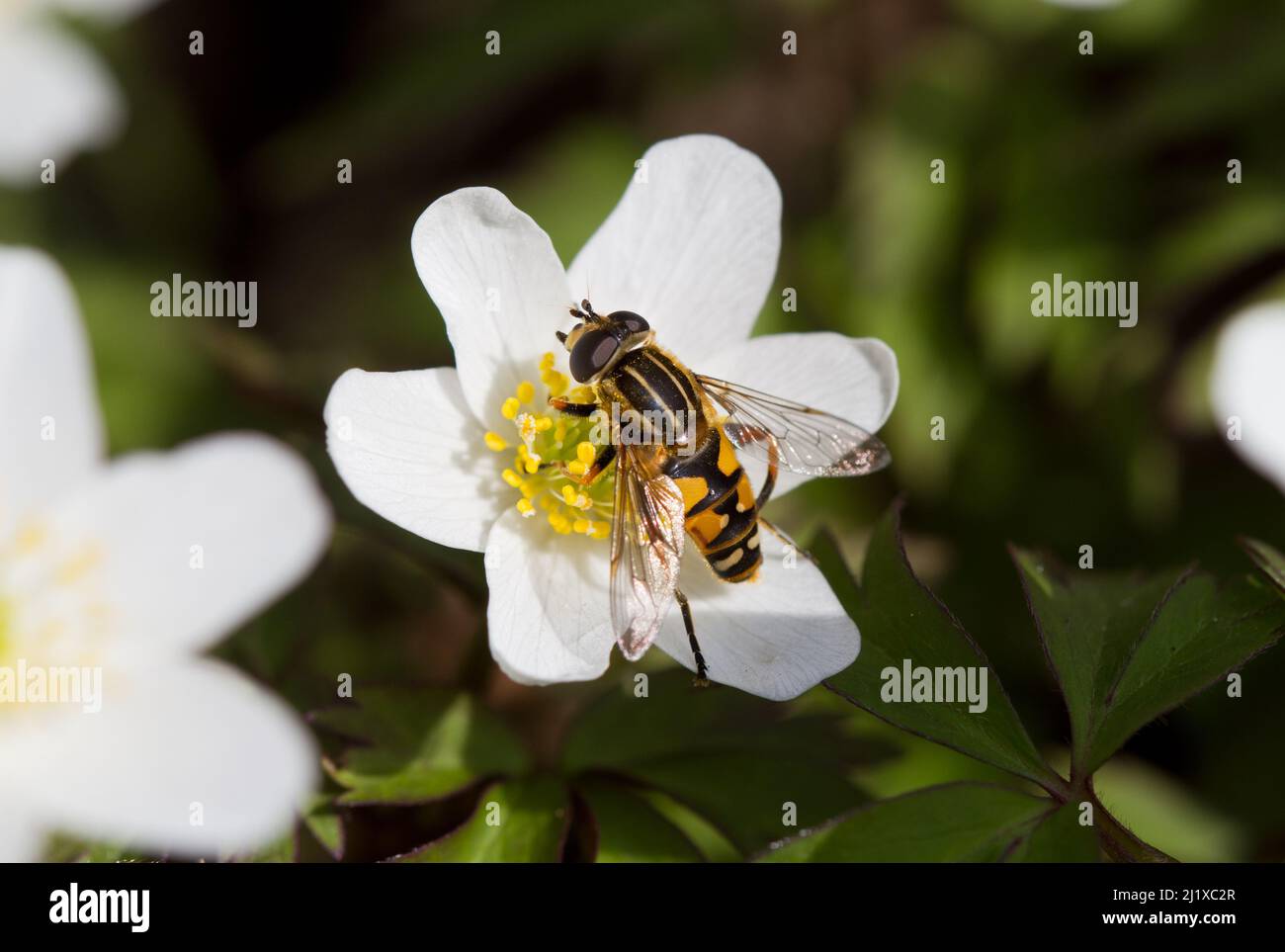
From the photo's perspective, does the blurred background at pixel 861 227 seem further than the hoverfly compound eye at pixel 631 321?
Yes

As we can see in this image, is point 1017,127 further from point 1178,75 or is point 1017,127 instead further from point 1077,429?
point 1077,429

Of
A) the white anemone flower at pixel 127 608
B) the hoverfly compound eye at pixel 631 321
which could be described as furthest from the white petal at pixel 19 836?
the hoverfly compound eye at pixel 631 321

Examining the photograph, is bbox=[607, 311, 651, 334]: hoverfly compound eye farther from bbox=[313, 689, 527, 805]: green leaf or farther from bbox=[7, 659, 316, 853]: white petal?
bbox=[7, 659, 316, 853]: white petal

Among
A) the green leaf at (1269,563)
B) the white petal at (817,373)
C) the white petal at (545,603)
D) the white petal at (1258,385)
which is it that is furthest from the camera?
the white petal at (1258,385)

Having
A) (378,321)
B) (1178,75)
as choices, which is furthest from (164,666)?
(1178,75)

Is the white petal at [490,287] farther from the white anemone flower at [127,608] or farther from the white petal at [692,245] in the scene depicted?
the white anemone flower at [127,608]

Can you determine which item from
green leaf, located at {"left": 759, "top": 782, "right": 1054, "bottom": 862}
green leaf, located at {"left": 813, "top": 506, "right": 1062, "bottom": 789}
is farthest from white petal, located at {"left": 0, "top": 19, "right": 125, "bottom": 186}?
green leaf, located at {"left": 759, "top": 782, "right": 1054, "bottom": 862}
